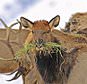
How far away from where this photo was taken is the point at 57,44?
36.4 ft

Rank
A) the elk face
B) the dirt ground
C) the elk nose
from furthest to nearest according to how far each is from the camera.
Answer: the dirt ground < the elk face < the elk nose

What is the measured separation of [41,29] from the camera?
11297mm

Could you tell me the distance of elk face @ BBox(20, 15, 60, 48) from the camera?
10.9 meters

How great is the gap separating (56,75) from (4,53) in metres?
6.07

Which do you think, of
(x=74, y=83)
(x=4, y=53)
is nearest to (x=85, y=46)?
(x=74, y=83)

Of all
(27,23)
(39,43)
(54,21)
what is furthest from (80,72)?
(27,23)

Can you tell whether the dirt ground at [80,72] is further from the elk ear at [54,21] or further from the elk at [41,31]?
the elk ear at [54,21]

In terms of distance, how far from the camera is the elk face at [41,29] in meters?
10.9

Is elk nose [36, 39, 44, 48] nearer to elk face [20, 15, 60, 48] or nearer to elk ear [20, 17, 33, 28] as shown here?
elk face [20, 15, 60, 48]

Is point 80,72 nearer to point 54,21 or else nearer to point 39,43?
point 54,21

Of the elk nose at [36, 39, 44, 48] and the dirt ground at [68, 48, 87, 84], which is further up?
the elk nose at [36, 39, 44, 48]

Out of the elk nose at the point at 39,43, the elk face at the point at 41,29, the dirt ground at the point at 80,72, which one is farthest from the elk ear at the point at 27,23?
the dirt ground at the point at 80,72

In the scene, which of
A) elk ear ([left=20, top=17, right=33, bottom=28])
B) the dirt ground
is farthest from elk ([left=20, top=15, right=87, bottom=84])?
the dirt ground

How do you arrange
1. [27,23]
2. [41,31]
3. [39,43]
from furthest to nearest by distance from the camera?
1. [27,23]
2. [41,31]
3. [39,43]
